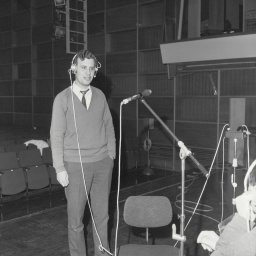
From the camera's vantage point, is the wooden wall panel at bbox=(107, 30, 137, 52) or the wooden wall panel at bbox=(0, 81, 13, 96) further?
the wooden wall panel at bbox=(0, 81, 13, 96)

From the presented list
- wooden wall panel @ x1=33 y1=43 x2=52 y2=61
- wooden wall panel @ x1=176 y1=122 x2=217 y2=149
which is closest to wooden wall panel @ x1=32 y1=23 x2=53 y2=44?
wooden wall panel @ x1=33 y1=43 x2=52 y2=61

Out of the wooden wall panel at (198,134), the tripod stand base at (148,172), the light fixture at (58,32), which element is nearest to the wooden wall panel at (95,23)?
the light fixture at (58,32)

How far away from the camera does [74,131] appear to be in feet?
9.06

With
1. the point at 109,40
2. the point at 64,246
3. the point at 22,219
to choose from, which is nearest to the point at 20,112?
the point at 109,40

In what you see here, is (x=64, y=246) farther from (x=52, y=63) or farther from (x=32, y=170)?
(x=52, y=63)

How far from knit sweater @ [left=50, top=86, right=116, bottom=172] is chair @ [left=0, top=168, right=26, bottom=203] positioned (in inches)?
100

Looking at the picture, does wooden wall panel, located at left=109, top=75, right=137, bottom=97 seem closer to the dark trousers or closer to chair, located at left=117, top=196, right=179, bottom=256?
the dark trousers

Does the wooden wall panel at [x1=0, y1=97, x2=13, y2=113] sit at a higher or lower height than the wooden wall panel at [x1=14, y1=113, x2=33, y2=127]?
higher

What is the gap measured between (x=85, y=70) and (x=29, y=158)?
327 cm

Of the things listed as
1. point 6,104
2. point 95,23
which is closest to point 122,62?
point 95,23

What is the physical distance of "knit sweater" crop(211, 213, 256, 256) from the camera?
165 centimetres

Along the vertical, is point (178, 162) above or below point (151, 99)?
below

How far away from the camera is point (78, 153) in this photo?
2768mm

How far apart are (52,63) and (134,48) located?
103 inches
